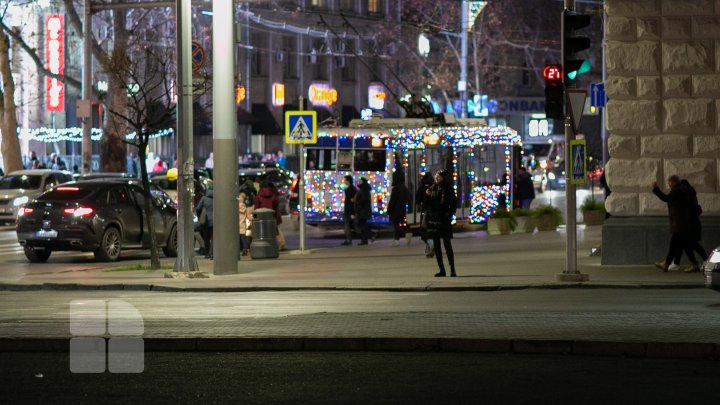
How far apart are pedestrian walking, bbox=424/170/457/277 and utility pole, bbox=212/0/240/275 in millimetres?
3440

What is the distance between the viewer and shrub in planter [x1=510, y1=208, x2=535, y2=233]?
3416 cm

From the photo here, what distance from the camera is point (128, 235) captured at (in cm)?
2772

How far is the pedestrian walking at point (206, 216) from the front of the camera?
87.1 feet

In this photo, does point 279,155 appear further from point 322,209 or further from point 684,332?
point 684,332

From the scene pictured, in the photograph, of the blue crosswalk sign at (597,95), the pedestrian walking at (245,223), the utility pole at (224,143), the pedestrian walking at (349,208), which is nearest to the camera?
the utility pole at (224,143)

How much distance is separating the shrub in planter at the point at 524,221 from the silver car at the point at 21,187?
14.2 meters

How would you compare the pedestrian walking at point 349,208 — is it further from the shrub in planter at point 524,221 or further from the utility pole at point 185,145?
the utility pole at point 185,145

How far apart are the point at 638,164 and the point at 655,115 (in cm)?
85

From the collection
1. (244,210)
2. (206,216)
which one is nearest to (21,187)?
(244,210)

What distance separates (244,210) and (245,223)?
0.42 metres

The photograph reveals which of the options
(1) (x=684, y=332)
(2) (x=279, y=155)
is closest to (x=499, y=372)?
(1) (x=684, y=332)

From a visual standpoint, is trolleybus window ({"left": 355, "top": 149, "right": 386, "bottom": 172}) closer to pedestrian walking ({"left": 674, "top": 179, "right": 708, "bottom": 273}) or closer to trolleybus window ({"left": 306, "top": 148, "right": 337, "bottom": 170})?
trolleybus window ({"left": 306, "top": 148, "right": 337, "bottom": 170})

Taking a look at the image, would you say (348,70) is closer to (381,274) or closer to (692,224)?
(381,274)

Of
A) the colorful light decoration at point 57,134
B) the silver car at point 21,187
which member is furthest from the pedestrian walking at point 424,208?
the colorful light decoration at point 57,134
